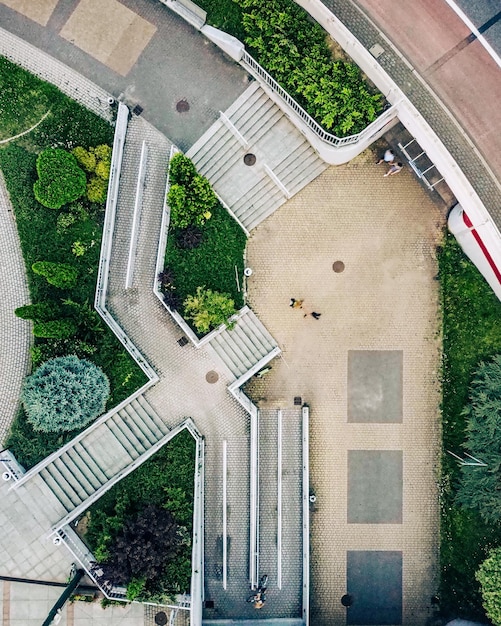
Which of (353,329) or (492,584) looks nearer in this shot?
(492,584)

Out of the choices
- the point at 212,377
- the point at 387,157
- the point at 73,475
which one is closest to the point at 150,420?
the point at 212,377

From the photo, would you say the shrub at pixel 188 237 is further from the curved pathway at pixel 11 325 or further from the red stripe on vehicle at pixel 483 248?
the red stripe on vehicle at pixel 483 248

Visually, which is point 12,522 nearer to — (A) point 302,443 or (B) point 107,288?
(B) point 107,288

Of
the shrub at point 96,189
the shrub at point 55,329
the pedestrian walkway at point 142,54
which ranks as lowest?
the shrub at point 55,329

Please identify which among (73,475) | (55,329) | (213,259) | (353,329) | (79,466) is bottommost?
(353,329)

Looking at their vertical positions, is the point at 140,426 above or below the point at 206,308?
below

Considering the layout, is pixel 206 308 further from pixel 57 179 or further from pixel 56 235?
pixel 57 179

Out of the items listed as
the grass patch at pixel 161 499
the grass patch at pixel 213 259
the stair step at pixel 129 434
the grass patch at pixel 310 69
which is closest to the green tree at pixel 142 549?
the grass patch at pixel 161 499
